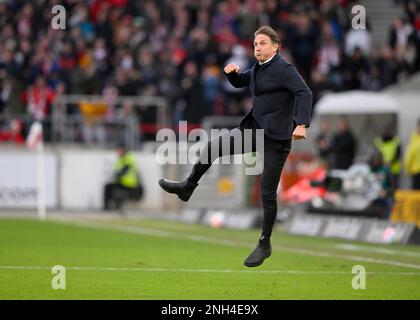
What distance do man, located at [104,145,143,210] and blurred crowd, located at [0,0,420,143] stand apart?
1685 millimetres

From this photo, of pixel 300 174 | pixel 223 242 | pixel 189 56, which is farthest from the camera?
pixel 189 56

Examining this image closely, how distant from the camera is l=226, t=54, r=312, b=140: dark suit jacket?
1256cm

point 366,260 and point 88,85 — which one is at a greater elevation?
point 88,85

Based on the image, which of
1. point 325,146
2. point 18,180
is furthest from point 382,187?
point 18,180

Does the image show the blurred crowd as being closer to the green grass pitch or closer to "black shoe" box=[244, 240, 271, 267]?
the green grass pitch

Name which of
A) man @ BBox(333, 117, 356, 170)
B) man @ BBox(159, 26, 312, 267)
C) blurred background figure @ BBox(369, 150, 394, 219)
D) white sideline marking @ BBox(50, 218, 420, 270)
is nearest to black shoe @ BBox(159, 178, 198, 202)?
man @ BBox(159, 26, 312, 267)

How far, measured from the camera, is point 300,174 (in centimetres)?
2903

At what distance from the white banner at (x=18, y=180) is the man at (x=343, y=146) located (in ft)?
26.3

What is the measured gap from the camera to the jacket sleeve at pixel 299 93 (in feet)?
40.5

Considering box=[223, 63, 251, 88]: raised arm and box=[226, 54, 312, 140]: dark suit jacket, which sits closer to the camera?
box=[226, 54, 312, 140]: dark suit jacket
